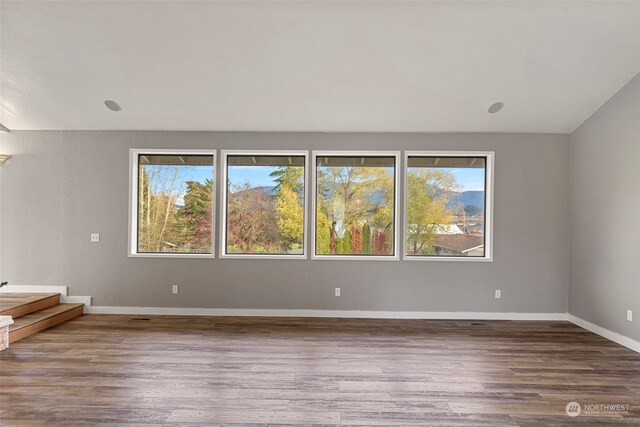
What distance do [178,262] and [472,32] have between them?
178 inches

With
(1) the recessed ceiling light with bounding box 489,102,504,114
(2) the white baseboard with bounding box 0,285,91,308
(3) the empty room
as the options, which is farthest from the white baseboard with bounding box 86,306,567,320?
(1) the recessed ceiling light with bounding box 489,102,504,114

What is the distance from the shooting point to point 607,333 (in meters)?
4.43

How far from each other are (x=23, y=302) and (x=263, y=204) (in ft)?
10.5

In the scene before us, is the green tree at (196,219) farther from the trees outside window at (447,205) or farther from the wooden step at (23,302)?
the trees outside window at (447,205)

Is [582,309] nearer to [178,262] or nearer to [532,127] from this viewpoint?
[532,127]

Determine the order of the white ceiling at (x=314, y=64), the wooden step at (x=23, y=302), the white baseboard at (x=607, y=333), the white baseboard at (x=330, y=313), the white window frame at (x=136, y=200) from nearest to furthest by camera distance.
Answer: the white ceiling at (x=314, y=64)
the white baseboard at (x=607, y=333)
the wooden step at (x=23, y=302)
the white baseboard at (x=330, y=313)
the white window frame at (x=136, y=200)

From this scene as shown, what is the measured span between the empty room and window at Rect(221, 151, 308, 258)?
0.03m

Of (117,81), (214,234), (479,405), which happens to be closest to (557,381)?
(479,405)

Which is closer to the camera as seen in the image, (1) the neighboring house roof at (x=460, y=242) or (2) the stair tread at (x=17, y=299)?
(2) the stair tread at (x=17, y=299)
